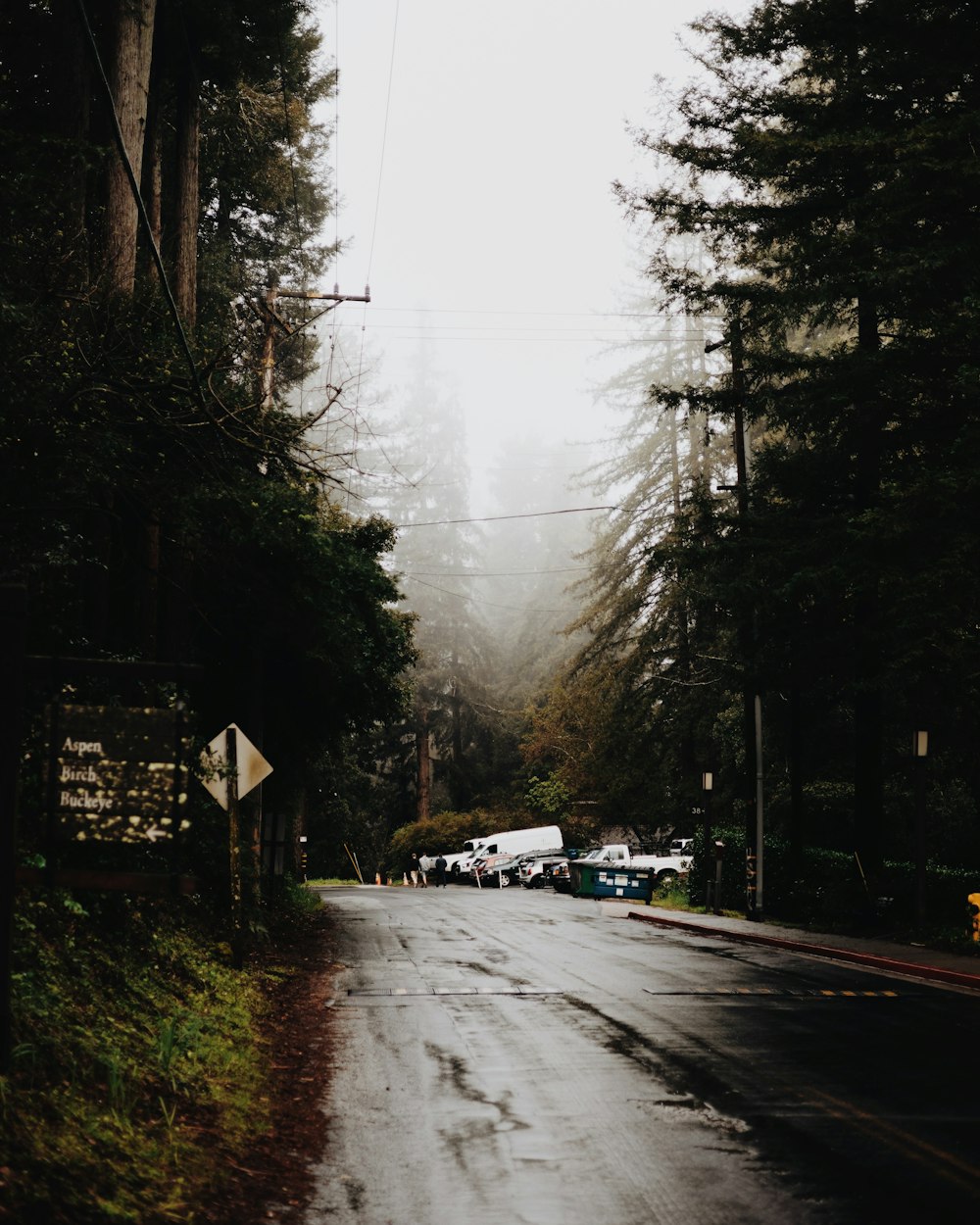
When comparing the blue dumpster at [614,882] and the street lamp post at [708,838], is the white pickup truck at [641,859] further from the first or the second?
the street lamp post at [708,838]

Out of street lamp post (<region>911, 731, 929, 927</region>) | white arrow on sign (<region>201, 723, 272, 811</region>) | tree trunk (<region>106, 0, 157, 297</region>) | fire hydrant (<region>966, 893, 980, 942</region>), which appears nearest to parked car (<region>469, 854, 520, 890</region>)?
street lamp post (<region>911, 731, 929, 927</region>)

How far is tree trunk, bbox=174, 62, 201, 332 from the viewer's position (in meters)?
19.6

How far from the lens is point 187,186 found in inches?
803

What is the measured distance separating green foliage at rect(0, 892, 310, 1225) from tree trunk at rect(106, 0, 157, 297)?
31.3 ft

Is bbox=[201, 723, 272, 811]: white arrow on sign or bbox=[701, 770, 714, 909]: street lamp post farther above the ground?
bbox=[201, 723, 272, 811]: white arrow on sign

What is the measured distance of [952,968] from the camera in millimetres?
17125

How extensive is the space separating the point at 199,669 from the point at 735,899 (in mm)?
28202

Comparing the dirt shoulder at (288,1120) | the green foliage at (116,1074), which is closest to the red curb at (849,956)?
the dirt shoulder at (288,1120)

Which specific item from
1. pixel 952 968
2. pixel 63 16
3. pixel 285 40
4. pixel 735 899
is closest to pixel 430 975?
pixel 952 968

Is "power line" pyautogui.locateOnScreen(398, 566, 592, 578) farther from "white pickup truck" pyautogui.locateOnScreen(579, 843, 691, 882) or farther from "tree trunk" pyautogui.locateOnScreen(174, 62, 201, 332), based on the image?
"tree trunk" pyautogui.locateOnScreen(174, 62, 201, 332)

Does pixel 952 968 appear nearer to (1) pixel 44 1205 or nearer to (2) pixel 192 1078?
(2) pixel 192 1078

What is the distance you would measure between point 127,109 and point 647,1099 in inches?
565

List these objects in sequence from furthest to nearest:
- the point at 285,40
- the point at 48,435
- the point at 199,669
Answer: the point at 285,40 < the point at 48,435 < the point at 199,669

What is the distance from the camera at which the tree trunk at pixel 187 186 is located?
19.6 metres
